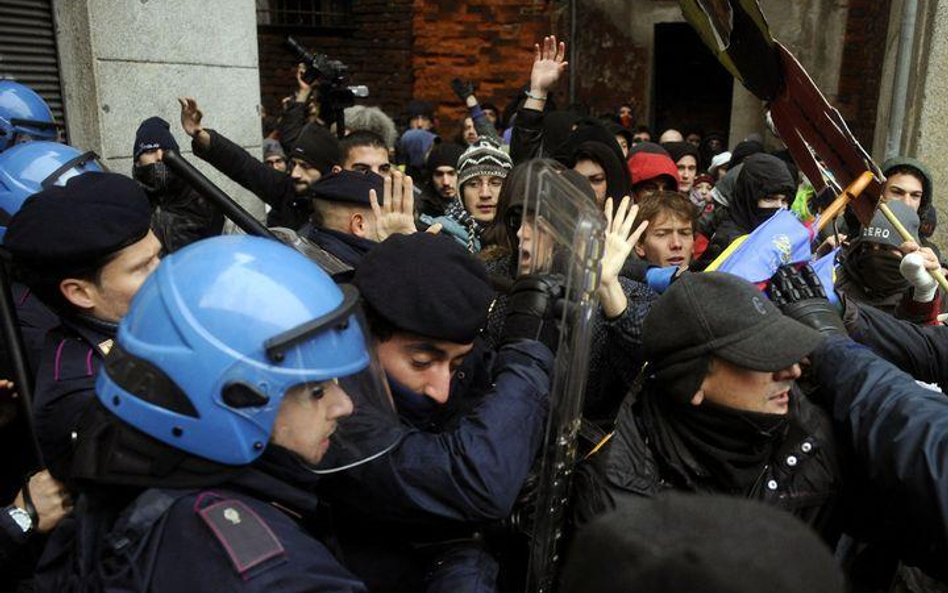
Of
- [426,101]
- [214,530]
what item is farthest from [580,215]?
[426,101]

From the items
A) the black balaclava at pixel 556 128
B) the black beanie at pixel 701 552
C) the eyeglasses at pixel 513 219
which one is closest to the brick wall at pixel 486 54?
the black balaclava at pixel 556 128

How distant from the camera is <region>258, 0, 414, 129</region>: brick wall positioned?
35.1 ft

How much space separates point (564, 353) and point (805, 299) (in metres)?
0.75

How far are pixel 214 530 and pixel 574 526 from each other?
0.84 m

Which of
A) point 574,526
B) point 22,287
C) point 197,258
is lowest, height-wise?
point 574,526

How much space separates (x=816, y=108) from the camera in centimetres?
240

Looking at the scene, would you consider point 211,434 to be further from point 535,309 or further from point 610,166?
point 610,166

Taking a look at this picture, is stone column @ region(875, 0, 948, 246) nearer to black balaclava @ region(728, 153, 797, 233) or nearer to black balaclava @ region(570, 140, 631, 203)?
black balaclava @ region(728, 153, 797, 233)

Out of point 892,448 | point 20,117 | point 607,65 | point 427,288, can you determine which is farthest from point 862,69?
point 427,288

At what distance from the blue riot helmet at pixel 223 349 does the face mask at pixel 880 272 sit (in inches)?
108

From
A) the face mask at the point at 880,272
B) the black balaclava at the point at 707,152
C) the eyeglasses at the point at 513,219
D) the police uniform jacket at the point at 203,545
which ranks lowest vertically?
the black balaclava at the point at 707,152

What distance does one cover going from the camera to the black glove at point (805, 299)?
6.06ft

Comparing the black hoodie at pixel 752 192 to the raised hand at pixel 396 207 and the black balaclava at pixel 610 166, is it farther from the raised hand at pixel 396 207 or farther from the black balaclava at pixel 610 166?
the raised hand at pixel 396 207

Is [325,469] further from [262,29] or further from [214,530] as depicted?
[262,29]
